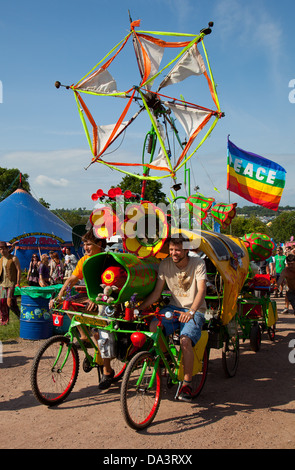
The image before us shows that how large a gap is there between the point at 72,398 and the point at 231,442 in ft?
7.11

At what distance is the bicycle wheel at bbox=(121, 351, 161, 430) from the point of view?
4544 mm

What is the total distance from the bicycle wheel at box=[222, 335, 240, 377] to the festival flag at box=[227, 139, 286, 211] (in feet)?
19.1

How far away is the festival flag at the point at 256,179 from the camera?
1193 cm

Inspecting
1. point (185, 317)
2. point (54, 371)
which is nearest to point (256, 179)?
point (185, 317)

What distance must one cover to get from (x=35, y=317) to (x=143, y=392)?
15.1ft

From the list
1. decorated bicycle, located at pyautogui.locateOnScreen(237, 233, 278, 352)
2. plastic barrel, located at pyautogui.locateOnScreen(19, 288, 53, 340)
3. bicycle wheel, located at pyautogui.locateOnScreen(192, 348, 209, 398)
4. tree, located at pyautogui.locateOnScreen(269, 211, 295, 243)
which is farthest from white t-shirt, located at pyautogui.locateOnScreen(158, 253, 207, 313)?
tree, located at pyautogui.locateOnScreen(269, 211, 295, 243)

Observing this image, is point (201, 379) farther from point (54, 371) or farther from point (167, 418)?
point (54, 371)

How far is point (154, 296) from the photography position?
5309mm

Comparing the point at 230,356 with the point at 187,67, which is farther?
the point at 187,67

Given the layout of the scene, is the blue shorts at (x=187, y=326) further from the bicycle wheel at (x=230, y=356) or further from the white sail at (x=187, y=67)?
the white sail at (x=187, y=67)

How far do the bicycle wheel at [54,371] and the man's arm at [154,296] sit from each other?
39.7 inches

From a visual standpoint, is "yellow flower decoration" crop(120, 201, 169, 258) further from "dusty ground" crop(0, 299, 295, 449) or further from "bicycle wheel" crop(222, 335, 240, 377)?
"bicycle wheel" crop(222, 335, 240, 377)
